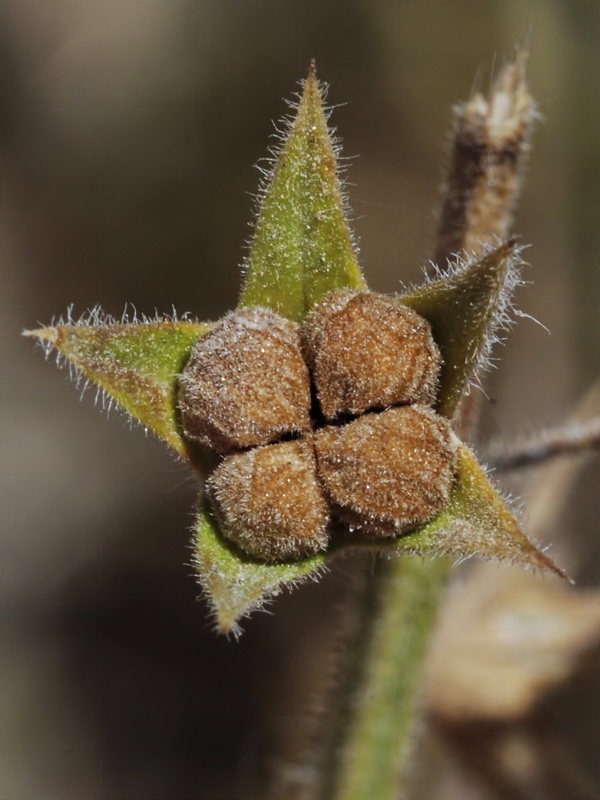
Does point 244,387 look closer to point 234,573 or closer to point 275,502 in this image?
point 275,502

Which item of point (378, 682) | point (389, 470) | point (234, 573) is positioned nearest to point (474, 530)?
point (389, 470)

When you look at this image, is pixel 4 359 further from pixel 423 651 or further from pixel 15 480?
pixel 423 651

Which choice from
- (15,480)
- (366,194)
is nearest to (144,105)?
(366,194)

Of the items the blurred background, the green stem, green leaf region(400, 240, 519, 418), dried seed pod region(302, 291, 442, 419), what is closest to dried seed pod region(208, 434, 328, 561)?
dried seed pod region(302, 291, 442, 419)

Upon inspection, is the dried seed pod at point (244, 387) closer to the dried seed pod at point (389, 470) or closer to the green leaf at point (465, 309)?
the dried seed pod at point (389, 470)

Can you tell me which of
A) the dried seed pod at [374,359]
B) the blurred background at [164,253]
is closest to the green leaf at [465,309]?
the dried seed pod at [374,359]

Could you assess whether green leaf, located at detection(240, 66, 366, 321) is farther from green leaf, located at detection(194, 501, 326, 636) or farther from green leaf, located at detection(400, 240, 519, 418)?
green leaf, located at detection(194, 501, 326, 636)
